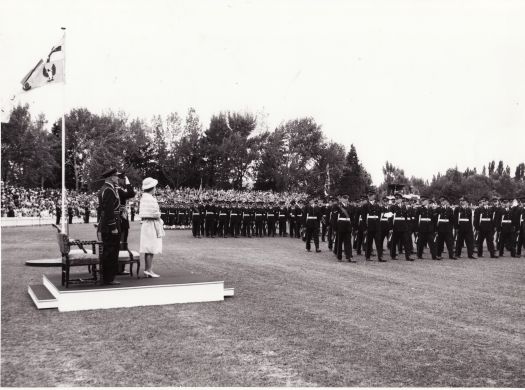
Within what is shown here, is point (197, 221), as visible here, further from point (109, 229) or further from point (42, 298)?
point (42, 298)

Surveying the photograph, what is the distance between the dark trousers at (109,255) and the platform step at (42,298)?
892 mm

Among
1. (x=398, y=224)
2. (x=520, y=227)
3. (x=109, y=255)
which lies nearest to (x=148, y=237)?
(x=109, y=255)

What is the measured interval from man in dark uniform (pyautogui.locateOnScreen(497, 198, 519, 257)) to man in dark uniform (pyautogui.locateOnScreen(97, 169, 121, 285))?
13.5 meters

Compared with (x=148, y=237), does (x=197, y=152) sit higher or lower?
higher

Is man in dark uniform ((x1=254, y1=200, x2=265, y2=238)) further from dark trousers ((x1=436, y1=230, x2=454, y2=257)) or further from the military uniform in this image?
the military uniform

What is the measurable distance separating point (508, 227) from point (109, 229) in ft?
45.3

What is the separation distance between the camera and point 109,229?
908cm

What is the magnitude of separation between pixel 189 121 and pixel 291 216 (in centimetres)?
3223

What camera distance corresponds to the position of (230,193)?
142ft

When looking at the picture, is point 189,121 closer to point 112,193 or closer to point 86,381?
point 112,193

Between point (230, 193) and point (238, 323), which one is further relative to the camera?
point (230, 193)

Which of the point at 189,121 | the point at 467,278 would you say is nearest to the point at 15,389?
the point at 467,278

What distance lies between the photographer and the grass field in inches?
209

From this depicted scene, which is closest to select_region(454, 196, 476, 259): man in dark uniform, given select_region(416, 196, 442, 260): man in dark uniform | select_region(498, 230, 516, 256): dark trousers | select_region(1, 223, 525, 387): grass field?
select_region(416, 196, 442, 260): man in dark uniform
